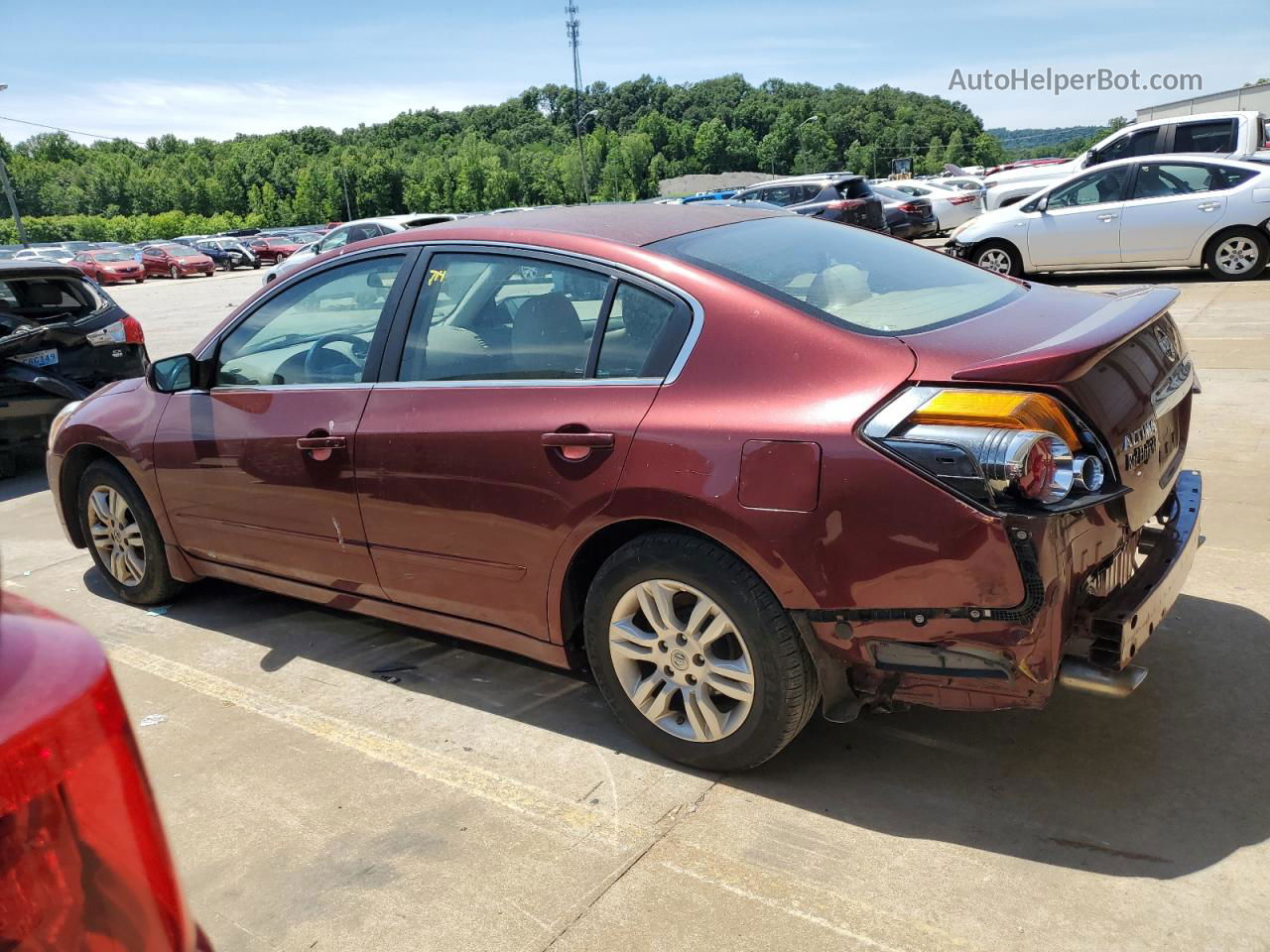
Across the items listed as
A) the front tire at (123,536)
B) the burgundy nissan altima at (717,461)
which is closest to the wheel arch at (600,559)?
the burgundy nissan altima at (717,461)

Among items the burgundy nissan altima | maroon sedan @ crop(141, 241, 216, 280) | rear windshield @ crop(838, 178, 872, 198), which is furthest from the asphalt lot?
maroon sedan @ crop(141, 241, 216, 280)

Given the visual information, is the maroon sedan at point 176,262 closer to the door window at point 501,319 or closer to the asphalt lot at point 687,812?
the asphalt lot at point 687,812

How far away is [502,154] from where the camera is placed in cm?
11344

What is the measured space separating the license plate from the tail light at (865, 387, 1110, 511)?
7.03 meters

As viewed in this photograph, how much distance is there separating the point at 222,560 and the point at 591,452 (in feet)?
6.84

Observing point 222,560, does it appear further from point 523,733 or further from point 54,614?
point 54,614

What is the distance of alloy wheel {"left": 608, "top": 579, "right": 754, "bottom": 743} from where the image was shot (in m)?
2.88

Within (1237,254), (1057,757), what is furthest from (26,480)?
(1237,254)

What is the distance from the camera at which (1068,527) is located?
2512 mm

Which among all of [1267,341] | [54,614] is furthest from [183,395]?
[1267,341]

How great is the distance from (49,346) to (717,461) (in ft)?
22.0

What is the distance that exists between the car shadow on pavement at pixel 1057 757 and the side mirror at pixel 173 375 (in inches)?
53.4

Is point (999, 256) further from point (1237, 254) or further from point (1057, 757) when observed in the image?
point (1057, 757)

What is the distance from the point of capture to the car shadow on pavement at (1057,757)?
106 inches
